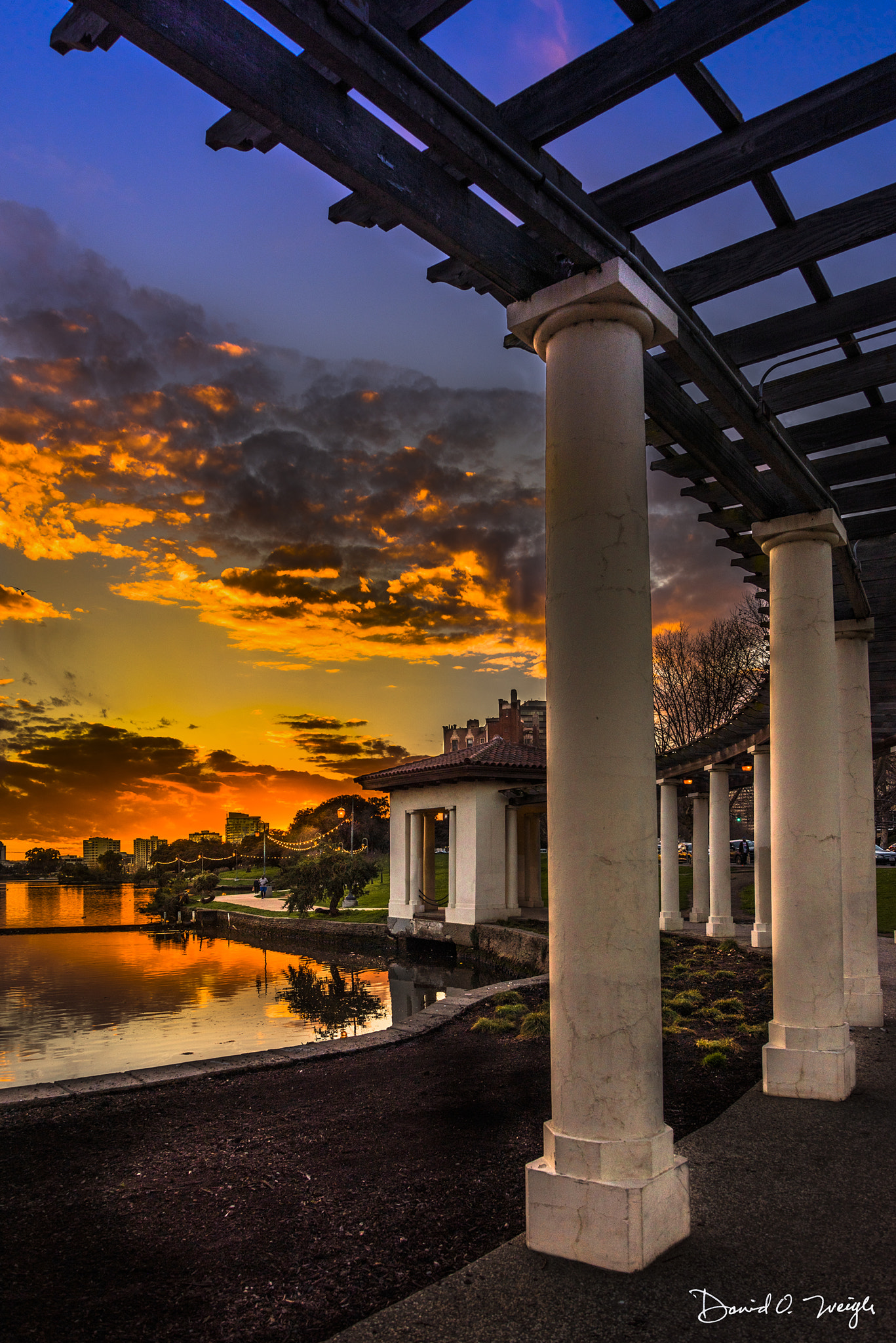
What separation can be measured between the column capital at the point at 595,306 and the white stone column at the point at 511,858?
20567 mm

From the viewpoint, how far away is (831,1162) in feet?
14.7

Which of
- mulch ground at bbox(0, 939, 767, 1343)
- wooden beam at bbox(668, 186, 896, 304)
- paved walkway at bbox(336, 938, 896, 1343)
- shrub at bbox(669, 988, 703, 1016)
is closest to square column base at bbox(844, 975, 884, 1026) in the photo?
shrub at bbox(669, 988, 703, 1016)

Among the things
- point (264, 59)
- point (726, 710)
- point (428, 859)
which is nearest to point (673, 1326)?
point (264, 59)

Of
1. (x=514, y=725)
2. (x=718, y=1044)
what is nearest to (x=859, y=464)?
(x=718, y=1044)

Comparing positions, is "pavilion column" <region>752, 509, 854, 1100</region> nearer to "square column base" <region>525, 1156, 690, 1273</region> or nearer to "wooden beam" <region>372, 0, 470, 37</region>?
"square column base" <region>525, 1156, 690, 1273</region>

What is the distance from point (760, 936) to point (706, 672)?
1354 cm

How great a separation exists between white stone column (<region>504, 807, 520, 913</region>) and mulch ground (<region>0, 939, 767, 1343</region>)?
16.3 meters

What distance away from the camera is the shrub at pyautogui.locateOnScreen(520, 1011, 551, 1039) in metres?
8.55

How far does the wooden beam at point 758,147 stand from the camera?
3.40m

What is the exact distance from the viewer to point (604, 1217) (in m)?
3.16

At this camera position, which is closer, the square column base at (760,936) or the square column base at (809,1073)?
the square column base at (809,1073)

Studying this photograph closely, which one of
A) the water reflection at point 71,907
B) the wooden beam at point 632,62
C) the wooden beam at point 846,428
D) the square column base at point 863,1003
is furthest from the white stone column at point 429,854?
the wooden beam at point 632,62

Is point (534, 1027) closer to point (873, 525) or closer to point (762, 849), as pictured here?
point (873, 525)

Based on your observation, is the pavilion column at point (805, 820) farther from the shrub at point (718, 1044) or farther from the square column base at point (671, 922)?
the square column base at point (671, 922)
